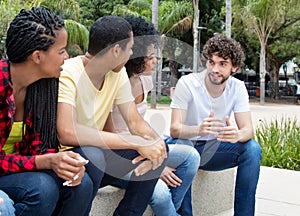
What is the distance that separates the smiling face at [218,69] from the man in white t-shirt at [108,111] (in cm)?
89

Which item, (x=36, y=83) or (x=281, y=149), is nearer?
(x=36, y=83)

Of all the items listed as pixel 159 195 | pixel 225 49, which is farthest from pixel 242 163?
pixel 225 49

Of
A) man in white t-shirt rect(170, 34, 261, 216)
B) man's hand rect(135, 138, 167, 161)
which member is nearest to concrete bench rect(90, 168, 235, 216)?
man in white t-shirt rect(170, 34, 261, 216)

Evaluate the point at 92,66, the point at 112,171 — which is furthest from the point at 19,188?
the point at 92,66

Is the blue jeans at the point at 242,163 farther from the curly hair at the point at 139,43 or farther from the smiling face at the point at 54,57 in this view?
the smiling face at the point at 54,57

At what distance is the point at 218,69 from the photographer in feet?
9.60

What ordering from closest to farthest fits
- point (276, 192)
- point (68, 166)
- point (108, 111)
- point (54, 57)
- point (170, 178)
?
point (68, 166) < point (54, 57) < point (108, 111) < point (170, 178) < point (276, 192)

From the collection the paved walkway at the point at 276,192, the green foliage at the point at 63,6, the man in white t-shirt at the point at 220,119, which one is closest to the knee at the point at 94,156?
the man in white t-shirt at the point at 220,119

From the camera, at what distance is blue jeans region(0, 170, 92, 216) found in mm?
1599

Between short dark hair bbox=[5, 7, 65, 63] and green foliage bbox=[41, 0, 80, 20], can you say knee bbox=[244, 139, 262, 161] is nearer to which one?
short dark hair bbox=[5, 7, 65, 63]

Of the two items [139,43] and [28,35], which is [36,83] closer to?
[28,35]

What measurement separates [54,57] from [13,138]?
1.30 feet

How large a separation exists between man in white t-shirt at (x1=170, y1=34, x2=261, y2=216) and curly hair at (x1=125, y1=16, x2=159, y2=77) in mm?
443

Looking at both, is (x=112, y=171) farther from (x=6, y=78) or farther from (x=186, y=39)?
(x=186, y=39)
